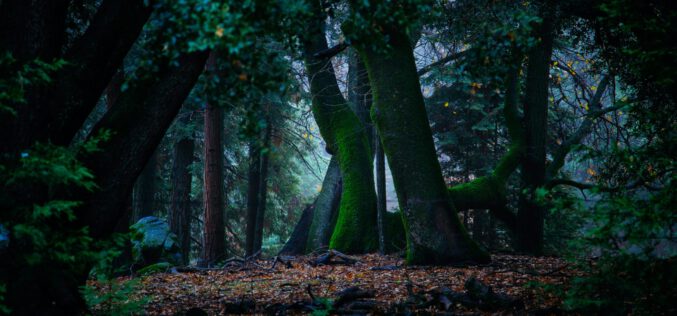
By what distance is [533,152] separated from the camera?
12.4 metres

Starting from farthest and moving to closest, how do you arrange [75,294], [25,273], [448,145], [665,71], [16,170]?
[448,145]
[75,294]
[665,71]
[25,273]
[16,170]

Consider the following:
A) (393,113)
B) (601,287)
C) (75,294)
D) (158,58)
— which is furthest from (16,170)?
(393,113)

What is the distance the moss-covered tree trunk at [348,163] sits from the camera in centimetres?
1225

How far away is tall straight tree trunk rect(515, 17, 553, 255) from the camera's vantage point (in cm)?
1215

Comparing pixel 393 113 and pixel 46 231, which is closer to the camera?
pixel 46 231

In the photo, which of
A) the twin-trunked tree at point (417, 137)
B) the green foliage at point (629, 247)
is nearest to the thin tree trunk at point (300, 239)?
the twin-trunked tree at point (417, 137)

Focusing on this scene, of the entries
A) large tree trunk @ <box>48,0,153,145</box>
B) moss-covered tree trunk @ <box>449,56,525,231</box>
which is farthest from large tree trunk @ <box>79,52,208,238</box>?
moss-covered tree trunk @ <box>449,56,525,231</box>

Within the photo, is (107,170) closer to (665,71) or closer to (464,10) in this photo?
Answer: (665,71)

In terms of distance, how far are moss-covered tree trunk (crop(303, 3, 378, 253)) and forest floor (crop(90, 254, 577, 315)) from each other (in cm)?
123

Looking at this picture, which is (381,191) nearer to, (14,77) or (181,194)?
(181,194)

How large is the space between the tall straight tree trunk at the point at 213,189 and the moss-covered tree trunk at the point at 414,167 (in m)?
3.86

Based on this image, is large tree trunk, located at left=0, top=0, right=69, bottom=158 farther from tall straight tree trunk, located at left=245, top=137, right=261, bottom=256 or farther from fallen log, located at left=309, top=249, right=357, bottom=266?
tall straight tree trunk, located at left=245, top=137, right=261, bottom=256

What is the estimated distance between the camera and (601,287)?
4.15m

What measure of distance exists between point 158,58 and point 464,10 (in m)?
6.34
